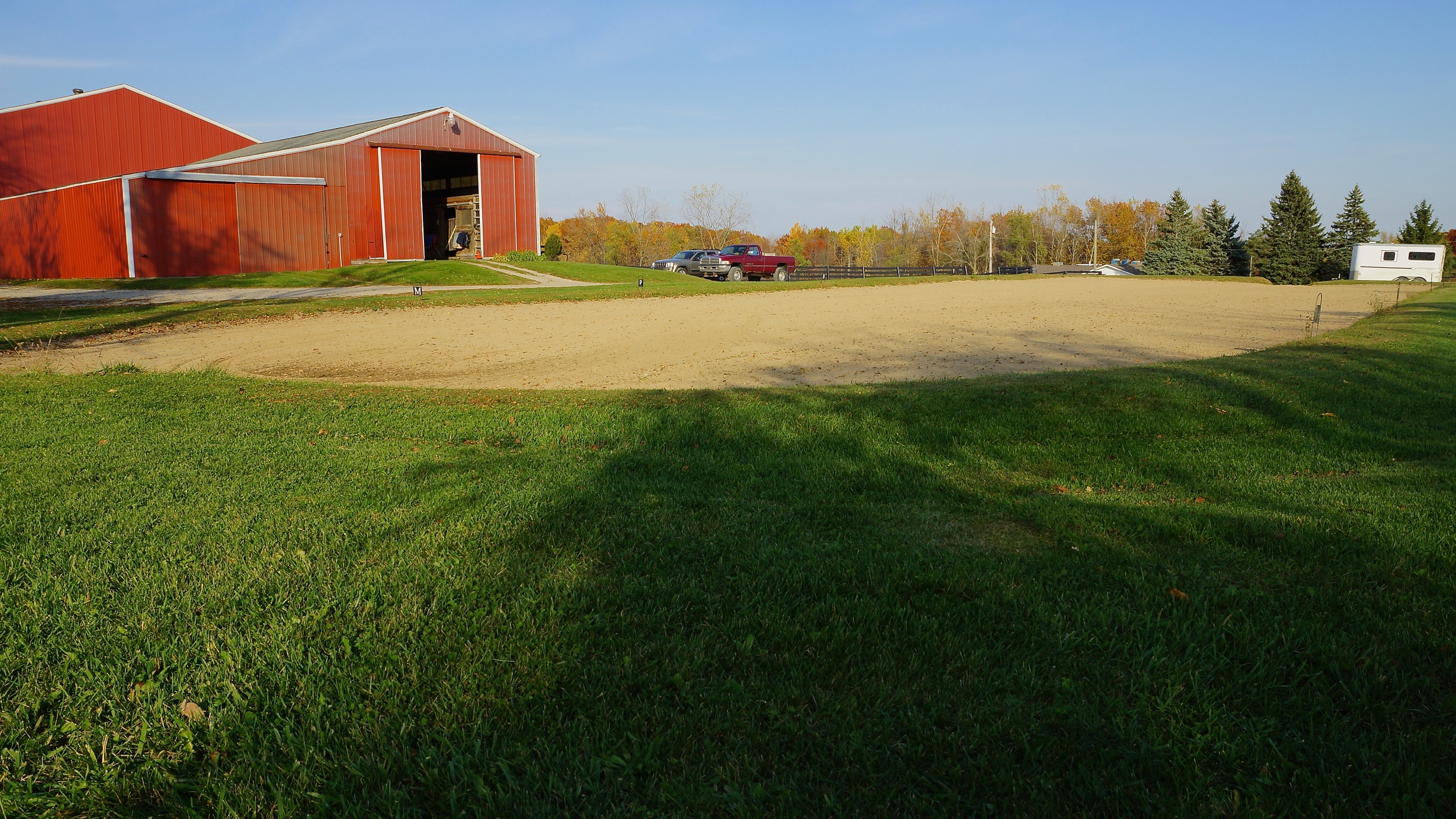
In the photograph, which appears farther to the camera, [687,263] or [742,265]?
[687,263]

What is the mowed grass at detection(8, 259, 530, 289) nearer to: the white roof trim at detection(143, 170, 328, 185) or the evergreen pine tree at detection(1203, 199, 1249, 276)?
the white roof trim at detection(143, 170, 328, 185)

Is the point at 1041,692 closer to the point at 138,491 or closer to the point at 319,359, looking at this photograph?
the point at 138,491

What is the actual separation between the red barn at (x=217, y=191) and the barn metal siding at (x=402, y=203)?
0.05 meters

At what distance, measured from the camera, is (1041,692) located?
286 centimetres

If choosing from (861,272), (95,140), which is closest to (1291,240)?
(861,272)

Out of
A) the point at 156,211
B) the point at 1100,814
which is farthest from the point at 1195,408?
the point at 156,211

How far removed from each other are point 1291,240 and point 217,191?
53.5 metres

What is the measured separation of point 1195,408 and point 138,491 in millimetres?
8196

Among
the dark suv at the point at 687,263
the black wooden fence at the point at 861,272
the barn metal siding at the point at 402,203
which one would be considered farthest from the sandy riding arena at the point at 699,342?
the black wooden fence at the point at 861,272

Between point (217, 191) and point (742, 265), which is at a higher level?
point (217, 191)

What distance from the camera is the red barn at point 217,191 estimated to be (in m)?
30.6

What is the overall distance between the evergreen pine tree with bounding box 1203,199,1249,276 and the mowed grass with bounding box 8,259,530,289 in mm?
47357

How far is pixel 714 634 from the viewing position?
325cm

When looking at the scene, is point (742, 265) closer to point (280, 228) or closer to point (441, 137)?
point (441, 137)
